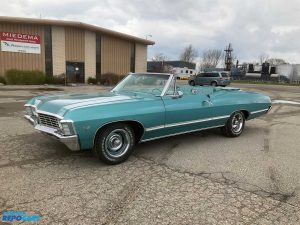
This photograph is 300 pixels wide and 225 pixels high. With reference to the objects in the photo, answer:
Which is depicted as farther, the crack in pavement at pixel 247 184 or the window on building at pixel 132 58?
the window on building at pixel 132 58

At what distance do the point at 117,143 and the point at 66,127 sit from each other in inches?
37.0

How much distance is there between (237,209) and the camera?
3.09 metres

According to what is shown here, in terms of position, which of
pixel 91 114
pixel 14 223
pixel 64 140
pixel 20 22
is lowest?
pixel 14 223

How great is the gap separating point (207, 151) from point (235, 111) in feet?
4.87

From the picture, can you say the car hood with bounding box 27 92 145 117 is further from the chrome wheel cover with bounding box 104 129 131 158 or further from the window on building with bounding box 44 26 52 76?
the window on building with bounding box 44 26 52 76

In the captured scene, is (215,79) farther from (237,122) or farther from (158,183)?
(158,183)

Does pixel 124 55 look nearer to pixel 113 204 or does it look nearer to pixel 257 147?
pixel 257 147

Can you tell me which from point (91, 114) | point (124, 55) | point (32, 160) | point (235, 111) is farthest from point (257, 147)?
point (124, 55)

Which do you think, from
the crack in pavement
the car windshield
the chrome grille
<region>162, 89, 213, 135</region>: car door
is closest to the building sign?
the car windshield

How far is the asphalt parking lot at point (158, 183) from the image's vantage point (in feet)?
9.66

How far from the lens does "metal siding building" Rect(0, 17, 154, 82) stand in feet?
77.5

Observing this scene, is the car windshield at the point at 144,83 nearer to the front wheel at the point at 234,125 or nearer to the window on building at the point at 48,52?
the front wheel at the point at 234,125

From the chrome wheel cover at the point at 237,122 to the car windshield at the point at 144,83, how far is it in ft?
7.18

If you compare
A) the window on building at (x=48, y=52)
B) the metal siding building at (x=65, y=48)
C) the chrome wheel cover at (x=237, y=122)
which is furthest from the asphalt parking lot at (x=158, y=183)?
the window on building at (x=48, y=52)
